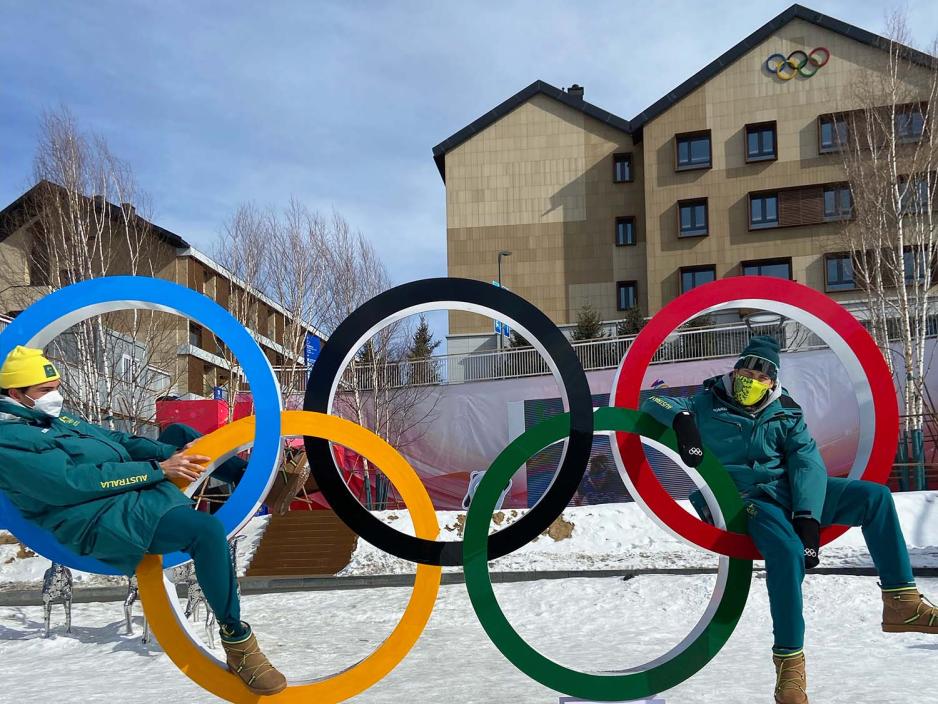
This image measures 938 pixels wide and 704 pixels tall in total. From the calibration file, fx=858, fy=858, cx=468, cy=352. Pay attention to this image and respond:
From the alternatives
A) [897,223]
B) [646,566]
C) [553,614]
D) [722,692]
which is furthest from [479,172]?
[722,692]

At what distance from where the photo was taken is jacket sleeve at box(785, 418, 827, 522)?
4.65 meters

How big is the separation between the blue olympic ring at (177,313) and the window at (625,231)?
82.8ft

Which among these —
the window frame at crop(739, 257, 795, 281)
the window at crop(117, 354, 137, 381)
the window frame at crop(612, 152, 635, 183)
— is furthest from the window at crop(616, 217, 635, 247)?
the window at crop(117, 354, 137, 381)

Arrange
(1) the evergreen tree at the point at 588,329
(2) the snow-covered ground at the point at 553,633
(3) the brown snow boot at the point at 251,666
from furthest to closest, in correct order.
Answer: (1) the evergreen tree at the point at 588,329
(2) the snow-covered ground at the point at 553,633
(3) the brown snow boot at the point at 251,666

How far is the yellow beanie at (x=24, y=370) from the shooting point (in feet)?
15.6

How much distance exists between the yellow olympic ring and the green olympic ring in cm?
29

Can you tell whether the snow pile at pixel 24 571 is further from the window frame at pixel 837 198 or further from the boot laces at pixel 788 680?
the window frame at pixel 837 198

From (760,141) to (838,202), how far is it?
12.1ft

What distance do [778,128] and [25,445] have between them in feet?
85.9

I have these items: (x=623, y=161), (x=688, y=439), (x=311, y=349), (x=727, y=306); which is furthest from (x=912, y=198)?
(x=688, y=439)

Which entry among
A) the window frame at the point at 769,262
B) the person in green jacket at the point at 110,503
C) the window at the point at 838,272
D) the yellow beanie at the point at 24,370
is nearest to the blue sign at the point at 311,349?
the yellow beanie at the point at 24,370

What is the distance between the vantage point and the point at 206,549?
4.45 meters

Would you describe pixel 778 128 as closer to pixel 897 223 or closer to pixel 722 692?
pixel 897 223

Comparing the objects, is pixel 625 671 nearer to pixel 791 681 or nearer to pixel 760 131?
pixel 791 681
